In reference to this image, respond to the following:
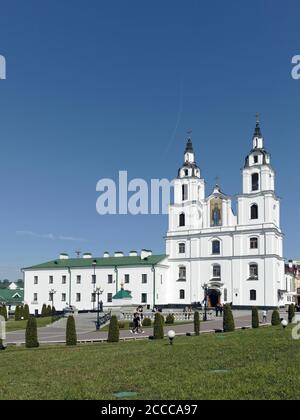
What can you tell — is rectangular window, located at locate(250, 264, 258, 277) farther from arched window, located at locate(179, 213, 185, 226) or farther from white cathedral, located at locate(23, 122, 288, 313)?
arched window, located at locate(179, 213, 185, 226)

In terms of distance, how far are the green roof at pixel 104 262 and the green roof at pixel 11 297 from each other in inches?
356

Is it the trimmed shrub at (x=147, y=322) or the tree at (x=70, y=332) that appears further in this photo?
the trimmed shrub at (x=147, y=322)

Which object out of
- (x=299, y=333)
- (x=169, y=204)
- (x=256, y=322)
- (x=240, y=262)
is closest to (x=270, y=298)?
(x=240, y=262)

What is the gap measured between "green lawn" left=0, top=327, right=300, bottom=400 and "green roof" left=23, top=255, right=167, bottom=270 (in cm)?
4901

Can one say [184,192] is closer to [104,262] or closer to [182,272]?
[182,272]

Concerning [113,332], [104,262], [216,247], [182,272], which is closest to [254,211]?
[216,247]

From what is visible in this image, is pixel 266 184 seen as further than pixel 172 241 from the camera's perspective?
No

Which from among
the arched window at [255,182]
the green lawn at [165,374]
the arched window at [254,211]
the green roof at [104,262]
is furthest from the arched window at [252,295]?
the green lawn at [165,374]

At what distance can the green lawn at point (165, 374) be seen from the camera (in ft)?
33.8

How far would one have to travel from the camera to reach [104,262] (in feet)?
234

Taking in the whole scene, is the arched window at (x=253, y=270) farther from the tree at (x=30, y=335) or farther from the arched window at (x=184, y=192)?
the tree at (x=30, y=335)
